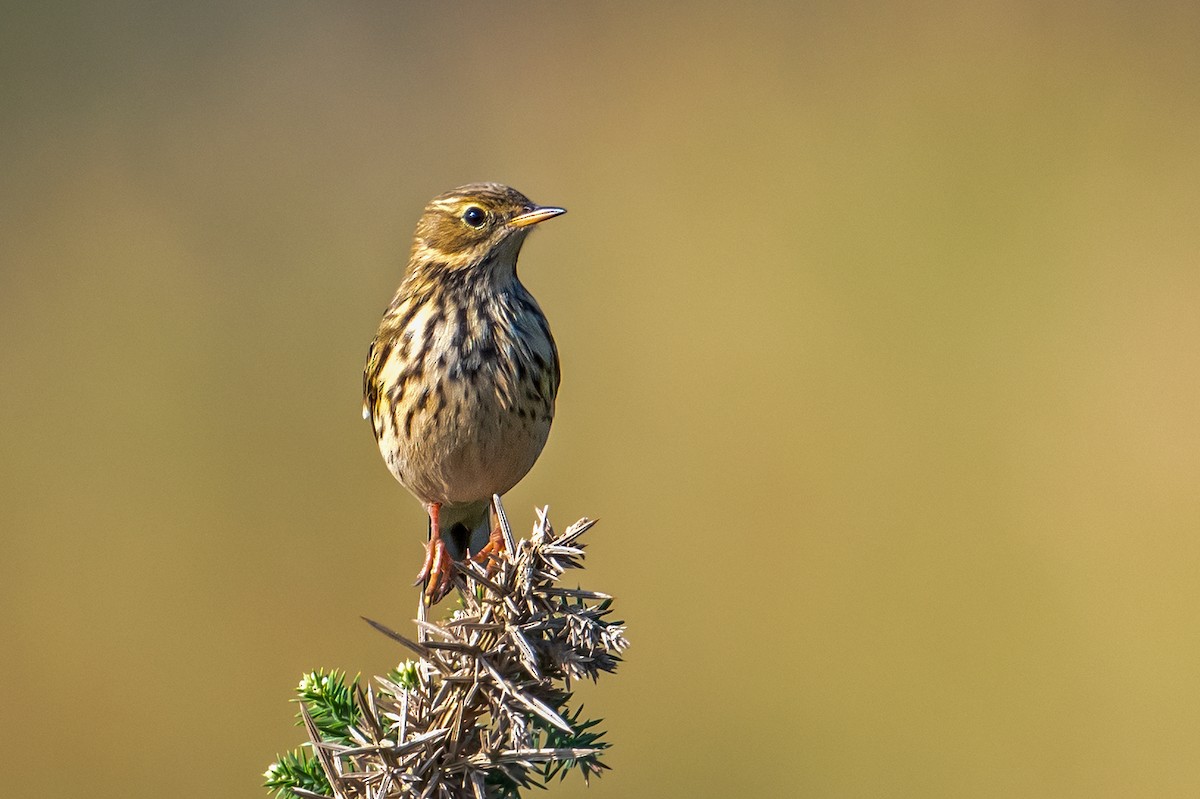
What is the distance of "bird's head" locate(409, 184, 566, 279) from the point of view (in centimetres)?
362

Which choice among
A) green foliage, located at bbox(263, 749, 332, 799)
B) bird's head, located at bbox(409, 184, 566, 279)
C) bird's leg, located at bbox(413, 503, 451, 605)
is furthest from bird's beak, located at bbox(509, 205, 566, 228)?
green foliage, located at bbox(263, 749, 332, 799)

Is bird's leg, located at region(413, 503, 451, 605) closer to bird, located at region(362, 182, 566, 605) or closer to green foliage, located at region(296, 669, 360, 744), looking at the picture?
bird, located at region(362, 182, 566, 605)

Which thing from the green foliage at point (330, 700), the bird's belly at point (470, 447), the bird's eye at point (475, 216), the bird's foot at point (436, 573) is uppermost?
the bird's eye at point (475, 216)

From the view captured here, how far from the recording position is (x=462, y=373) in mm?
3330

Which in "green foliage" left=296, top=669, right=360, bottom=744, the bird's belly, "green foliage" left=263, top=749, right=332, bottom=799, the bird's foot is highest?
the bird's belly

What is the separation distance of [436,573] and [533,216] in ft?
3.23

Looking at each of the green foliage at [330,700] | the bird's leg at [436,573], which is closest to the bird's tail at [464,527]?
the bird's leg at [436,573]

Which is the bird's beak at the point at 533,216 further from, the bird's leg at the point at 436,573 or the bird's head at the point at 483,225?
the bird's leg at the point at 436,573

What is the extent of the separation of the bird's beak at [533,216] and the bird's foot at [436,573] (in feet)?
2.86

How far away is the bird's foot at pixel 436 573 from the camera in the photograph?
3105 millimetres

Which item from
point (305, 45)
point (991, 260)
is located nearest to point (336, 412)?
point (305, 45)

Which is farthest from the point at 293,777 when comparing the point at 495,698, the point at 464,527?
the point at 464,527

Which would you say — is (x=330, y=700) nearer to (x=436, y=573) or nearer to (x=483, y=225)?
(x=436, y=573)

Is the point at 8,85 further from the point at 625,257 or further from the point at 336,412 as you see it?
the point at 625,257
